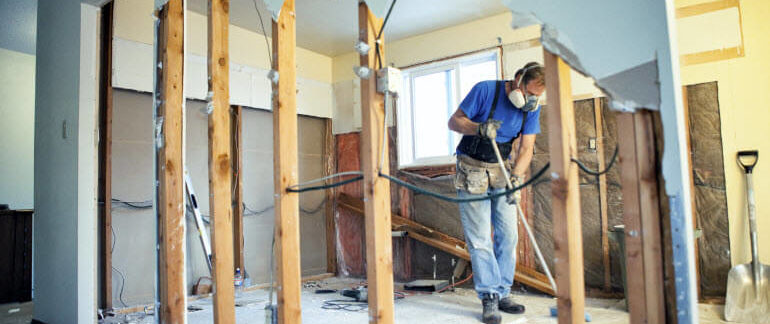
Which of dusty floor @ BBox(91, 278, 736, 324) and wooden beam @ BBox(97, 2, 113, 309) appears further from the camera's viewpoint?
wooden beam @ BBox(97, 2, 113, 309)

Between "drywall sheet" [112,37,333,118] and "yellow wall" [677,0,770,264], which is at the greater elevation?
"drywall sheet" [112,37,333,118]

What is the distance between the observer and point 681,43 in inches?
60.1

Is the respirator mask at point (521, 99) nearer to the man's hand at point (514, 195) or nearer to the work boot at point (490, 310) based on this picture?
the man's hand at point (514, 195)

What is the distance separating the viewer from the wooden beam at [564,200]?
135 centimetres

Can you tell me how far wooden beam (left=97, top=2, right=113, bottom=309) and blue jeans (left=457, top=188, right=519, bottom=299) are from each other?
256 cm

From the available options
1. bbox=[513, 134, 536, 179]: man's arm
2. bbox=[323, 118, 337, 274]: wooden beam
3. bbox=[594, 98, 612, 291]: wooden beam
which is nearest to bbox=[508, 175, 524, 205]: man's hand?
bbox=[513, 134, 536, 179]: man's arm

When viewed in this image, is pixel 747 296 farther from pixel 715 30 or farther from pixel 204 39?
pixel 204 39

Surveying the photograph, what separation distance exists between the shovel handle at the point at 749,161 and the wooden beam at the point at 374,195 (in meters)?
2.62

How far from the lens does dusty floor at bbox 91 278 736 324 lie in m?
2.81

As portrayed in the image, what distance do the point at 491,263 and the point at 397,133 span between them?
2135 millimetres

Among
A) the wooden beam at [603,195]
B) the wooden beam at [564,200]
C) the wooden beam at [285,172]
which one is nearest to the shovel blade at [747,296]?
the wooden beam at [603,195]

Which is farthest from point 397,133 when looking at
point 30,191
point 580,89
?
point 30,191

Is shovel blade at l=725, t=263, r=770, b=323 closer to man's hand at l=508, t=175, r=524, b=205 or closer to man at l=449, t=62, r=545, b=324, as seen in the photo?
man at l=449, t=62, r=545, b=324

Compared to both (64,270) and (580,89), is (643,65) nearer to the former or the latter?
(580,89)
